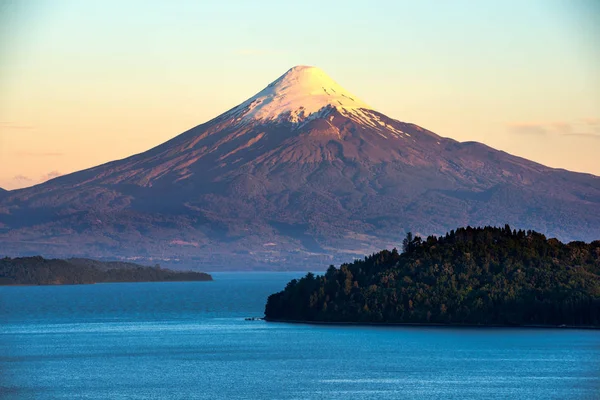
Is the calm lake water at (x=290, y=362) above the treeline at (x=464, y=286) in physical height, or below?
below

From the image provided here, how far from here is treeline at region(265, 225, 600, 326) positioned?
120938 mm

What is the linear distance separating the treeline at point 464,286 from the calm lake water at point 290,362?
3.54 metres

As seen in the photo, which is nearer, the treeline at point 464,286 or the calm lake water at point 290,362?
the calm lake water at point 290,362

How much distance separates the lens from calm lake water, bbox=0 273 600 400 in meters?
80.5

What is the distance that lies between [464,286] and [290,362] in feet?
106

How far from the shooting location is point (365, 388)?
81.1m

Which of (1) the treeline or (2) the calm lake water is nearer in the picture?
(2) the calm lake water

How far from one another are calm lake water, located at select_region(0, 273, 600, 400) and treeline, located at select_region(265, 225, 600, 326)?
3.54m

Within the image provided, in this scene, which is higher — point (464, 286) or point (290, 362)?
point (464, 286)

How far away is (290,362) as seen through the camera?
97.8 m

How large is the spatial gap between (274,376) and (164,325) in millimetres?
52791

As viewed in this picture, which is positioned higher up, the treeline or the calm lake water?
the treeline

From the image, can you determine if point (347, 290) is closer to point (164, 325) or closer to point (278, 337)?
point (278, 337)

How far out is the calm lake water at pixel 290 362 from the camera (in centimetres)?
8050
